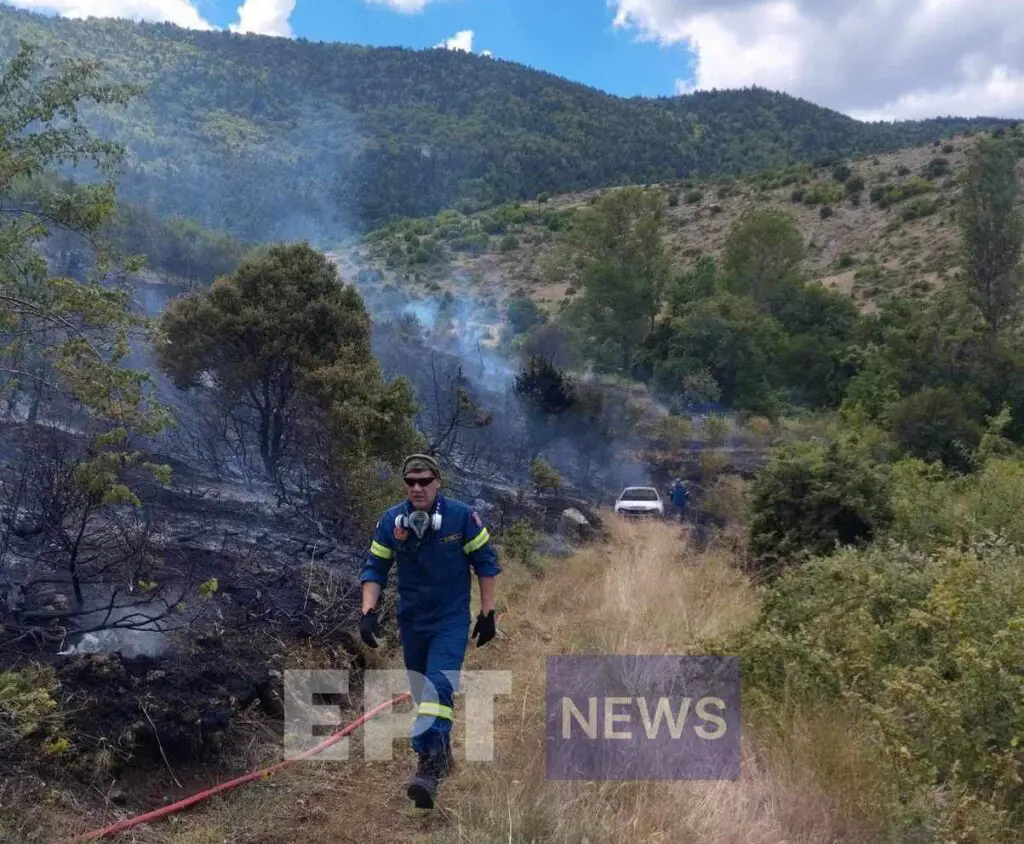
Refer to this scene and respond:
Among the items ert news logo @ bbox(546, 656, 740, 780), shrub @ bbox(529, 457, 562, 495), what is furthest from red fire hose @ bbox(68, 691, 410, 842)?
shrub @ bbox(529, 457, 562, 495)

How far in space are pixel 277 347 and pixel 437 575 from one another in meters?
6.90

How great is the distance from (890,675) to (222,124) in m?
41.1

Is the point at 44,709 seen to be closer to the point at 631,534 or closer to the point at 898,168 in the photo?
the point at 631,534

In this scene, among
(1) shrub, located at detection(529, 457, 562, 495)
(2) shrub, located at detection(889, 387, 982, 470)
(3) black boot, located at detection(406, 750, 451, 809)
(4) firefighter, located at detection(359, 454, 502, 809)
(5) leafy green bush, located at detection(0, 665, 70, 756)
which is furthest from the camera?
(2) shrub, located at detection(889, 387, 982, 470)

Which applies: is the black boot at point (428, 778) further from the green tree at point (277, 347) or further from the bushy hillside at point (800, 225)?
the bushy hillside at point (800, 225)

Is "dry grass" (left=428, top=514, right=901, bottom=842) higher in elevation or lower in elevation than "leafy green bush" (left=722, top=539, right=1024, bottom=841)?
lower

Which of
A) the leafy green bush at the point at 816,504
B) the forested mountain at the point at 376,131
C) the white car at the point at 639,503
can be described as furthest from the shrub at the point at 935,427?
the forested mountain at the point at 376,131

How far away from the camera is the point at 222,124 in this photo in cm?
3925

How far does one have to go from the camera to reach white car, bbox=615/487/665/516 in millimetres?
16562

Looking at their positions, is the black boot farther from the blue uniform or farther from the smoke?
the smoke

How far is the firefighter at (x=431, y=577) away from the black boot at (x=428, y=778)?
0.07 metres

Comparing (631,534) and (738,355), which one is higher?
(738,355)

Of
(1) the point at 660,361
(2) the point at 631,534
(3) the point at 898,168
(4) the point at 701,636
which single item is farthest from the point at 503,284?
(4) the point at 701,636

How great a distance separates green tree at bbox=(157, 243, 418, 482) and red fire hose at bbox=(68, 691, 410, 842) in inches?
182
